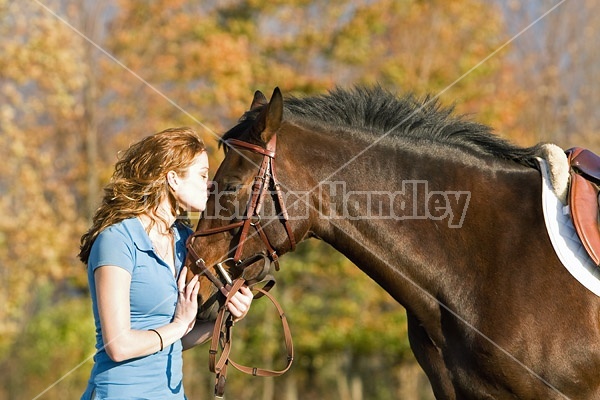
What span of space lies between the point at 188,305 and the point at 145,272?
0.26 metres

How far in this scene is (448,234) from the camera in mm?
3893

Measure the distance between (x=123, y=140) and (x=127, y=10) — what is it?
342cm

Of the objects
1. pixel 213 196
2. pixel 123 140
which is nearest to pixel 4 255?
pixel 123 140

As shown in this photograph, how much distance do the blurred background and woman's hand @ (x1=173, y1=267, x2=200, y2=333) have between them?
8298 millimetres

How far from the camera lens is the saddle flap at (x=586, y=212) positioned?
11.9ft

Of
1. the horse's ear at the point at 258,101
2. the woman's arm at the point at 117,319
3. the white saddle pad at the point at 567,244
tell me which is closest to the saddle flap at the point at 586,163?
the white saddle pad at the point at 567,244

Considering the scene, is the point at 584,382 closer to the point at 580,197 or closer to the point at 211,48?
the point at 580,197

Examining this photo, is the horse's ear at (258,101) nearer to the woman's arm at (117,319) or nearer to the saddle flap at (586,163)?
the woman's arm at (117,319)

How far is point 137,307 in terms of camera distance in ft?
11.1

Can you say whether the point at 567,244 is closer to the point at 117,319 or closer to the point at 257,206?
the point at 257,206

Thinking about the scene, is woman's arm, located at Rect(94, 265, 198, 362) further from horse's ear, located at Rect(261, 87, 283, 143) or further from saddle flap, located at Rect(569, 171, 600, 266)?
saddle flap, located at Rect(569, 171, 600, 266)

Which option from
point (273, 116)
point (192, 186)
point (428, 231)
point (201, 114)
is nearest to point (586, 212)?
point (428, 231)

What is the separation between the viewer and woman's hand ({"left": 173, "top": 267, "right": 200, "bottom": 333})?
346 centimetres

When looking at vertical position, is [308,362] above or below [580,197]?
below
